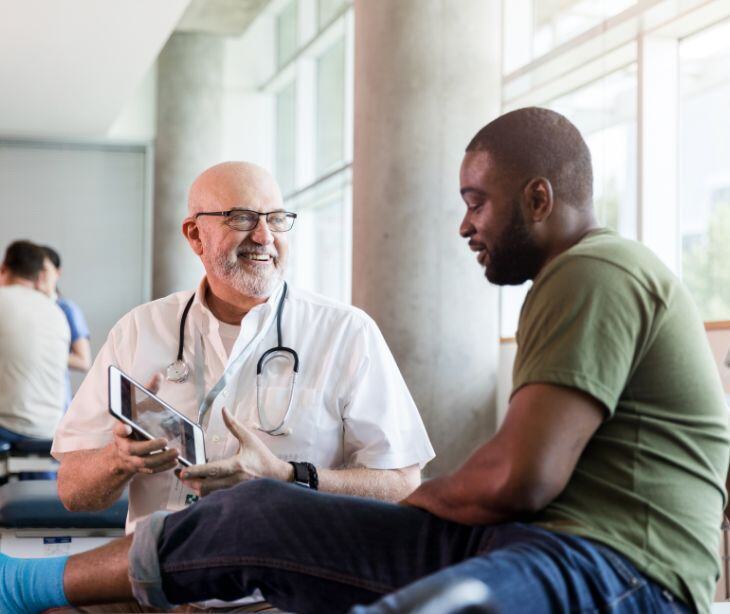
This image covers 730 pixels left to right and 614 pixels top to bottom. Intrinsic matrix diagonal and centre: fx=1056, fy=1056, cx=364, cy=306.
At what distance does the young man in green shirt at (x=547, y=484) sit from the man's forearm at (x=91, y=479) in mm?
660

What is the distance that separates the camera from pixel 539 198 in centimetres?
162

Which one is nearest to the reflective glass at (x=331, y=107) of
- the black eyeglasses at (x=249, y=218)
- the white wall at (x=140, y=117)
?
the white wall at (x=140, y=117)

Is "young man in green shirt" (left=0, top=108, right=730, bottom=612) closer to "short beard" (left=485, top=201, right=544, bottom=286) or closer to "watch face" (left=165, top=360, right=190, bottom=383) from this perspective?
"short beard" (left=485, top=201, right=544, bottom=286)

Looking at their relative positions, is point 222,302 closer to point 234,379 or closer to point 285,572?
point 234,379

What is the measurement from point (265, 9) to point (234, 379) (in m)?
9.21

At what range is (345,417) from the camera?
2.48 m

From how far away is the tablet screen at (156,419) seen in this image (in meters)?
2.07

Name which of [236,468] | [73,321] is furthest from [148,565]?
[73,321]

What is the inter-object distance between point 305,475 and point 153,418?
1.10 feet

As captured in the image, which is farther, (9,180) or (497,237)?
(9,180)

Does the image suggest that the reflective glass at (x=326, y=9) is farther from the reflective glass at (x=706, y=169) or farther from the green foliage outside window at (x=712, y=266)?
the green foliage outside window at (x=712, y=266)

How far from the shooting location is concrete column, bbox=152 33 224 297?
37.0ft

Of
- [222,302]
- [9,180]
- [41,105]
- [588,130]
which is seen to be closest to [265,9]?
[41,105]

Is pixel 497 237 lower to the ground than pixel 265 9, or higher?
lower
